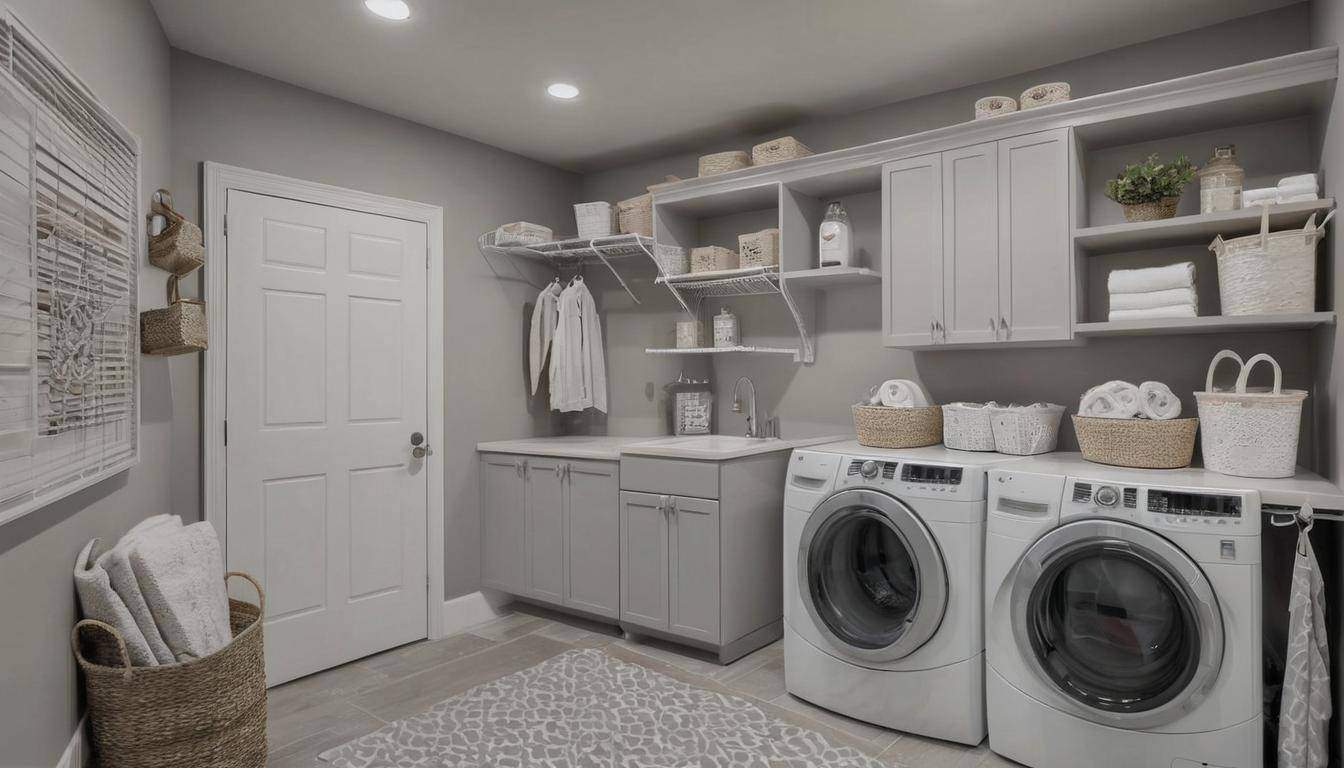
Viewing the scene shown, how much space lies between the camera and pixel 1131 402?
7.84 feet

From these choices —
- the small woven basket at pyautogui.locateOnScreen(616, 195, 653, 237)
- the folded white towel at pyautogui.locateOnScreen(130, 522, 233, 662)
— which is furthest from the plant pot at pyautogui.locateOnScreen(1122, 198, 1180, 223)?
the folded white towel at pyautogui.locateOnScreen(130, 522, 233, 662)

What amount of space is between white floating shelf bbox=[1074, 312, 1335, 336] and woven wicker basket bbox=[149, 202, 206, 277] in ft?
10.2

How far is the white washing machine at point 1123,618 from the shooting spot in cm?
190

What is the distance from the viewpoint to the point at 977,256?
2.78 metres

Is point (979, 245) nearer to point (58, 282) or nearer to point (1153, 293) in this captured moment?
point (1153, 293)

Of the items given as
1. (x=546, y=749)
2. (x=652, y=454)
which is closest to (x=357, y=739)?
(x=546, y=749)

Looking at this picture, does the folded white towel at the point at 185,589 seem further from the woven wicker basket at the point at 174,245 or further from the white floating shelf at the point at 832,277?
the white floating shelf at the point at 832,277

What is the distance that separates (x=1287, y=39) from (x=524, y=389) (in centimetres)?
362

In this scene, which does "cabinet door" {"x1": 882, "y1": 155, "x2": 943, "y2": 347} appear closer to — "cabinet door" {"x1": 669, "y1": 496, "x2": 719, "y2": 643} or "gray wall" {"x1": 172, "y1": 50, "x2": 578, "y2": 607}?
"cabinet door" {"x1": 669, "y1": 496, "x2": 719, "y2": 643}

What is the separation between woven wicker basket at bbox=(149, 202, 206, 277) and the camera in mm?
2355

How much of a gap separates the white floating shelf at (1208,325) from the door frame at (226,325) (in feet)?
9.34

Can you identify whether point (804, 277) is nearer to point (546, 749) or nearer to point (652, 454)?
point (652, 454)

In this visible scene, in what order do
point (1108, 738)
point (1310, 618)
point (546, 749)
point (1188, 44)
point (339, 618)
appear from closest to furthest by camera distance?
point (1310, 618)
point (1108, 738)
point (546, 749)
point (1188, 44)
point (339, 618)

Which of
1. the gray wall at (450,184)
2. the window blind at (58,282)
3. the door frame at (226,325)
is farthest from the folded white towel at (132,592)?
the gray wall at (450,184)
